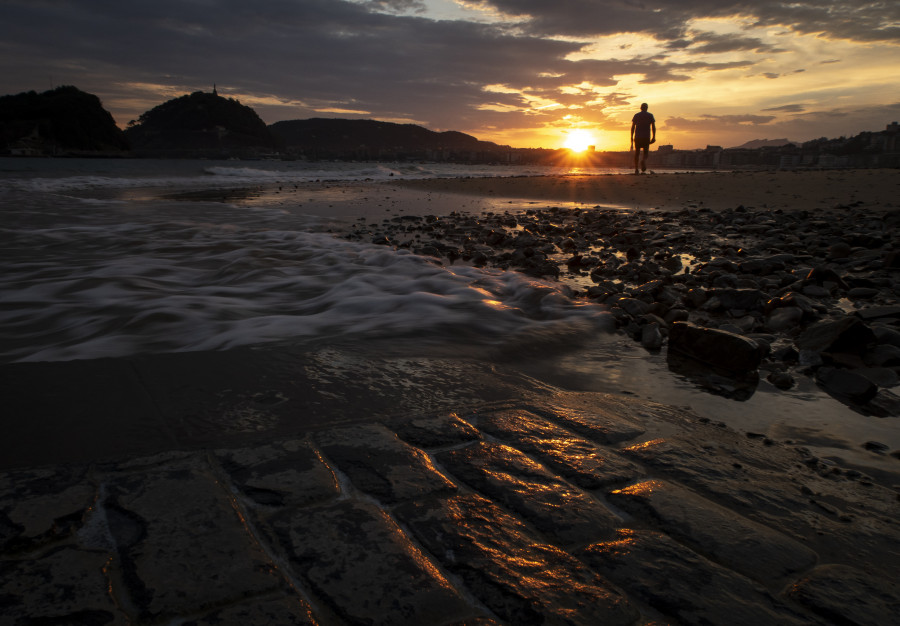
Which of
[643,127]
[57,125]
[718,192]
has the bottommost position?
[718,192]

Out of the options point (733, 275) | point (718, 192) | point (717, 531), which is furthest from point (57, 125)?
point (717, 531)

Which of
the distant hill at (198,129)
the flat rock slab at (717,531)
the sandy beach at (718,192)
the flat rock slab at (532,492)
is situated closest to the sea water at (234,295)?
the flat rock slab at (532,492)

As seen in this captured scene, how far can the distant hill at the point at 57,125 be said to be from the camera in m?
59.3

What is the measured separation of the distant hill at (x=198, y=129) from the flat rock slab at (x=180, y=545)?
87.7m

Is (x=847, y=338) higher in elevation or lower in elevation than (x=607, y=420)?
higher

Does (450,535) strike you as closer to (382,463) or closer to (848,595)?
(382,463)

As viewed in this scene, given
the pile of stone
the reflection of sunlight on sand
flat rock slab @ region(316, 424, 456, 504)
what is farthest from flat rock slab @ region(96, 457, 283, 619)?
the pile of stone

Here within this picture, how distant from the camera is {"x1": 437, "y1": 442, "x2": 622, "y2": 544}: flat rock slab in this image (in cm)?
149

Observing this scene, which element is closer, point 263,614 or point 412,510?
point 263,614

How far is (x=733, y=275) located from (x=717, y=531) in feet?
13.0

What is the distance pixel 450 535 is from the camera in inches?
56.4

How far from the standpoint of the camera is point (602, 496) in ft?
5.46

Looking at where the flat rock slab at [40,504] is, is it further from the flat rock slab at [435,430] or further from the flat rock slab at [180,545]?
the flat rock slab at [435,430]

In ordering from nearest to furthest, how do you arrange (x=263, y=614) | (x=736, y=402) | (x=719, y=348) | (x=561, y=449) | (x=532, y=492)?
(x=263, y=614) → (x=532, y=492) → (x=561, y=449) → (x=736, y=402) → (x=719, y=348)
